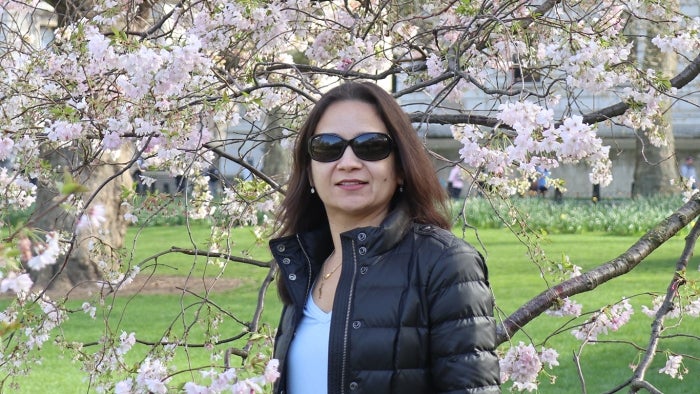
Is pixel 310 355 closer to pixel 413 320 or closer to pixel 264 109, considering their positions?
pixel 413 320

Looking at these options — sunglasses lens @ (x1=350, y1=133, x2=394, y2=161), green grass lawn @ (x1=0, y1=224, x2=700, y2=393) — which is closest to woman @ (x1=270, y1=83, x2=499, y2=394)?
sunglasses lens @ (x1=350, y1=133, x2=394, y2=161)

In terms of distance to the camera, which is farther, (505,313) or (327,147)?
(505,313)

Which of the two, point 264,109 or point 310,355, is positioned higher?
point 264,109

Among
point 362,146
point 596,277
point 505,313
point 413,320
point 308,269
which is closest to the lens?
point 413,320

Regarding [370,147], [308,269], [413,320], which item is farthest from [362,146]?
[413,320]

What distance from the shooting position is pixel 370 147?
2.32 m

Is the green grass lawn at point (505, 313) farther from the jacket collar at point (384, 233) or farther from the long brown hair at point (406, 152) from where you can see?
the jacket collar at point (384, 233)

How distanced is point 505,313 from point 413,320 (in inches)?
189

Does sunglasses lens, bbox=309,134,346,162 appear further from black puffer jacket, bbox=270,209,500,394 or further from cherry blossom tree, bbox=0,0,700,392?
cherry blossom tree, bbox=0,0,700,392

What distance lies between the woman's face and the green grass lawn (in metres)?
1.25

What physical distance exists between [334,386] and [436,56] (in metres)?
2.70

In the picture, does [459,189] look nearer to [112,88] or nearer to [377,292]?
[112,88]

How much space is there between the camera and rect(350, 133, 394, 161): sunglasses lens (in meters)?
2.32

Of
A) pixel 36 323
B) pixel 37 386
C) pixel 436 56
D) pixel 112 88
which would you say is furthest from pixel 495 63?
pixel 37 386
